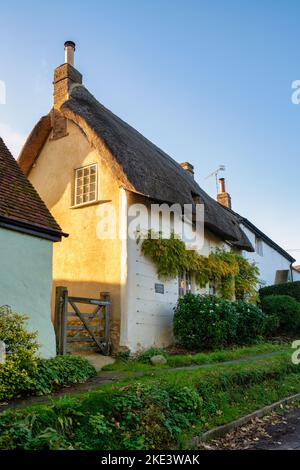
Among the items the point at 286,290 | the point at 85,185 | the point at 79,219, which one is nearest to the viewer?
the point at 79,219

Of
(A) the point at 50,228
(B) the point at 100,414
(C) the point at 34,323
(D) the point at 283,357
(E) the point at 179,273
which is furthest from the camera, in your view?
(E) the point at 179,273

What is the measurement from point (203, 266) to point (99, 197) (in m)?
4.31

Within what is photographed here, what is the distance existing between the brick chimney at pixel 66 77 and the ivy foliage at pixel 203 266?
Result: 216 inches

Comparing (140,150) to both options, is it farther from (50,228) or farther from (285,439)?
(285,439)

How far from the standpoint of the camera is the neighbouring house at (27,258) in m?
8.14

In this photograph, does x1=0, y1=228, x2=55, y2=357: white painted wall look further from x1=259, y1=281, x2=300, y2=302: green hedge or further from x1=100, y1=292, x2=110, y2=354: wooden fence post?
x1=259, y1=281, x2=300, y2=302: green hedge

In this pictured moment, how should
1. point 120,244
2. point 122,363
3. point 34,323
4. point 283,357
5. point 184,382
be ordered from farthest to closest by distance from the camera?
1. point 120,244
2. point 283,357
3. point 122,363
4. point 34,323
5. point 184,382

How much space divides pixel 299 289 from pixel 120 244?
465 inches

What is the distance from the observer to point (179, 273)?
1345cm

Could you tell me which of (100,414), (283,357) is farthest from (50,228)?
(283,357)

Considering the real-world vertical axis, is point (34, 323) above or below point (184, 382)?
above

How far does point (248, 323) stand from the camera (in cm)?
1427

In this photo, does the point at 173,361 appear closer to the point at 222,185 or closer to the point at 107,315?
the point at 107,315

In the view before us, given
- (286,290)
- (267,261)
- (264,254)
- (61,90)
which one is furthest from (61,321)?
(267,261)
